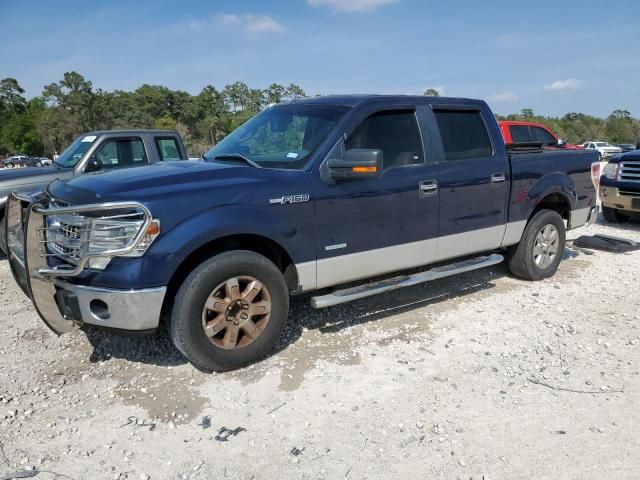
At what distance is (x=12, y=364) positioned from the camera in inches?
146

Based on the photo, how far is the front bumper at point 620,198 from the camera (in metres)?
8.41

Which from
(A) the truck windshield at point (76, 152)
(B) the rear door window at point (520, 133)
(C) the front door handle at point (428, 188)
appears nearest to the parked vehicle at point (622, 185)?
(B) the rear door window at point (520, 133)

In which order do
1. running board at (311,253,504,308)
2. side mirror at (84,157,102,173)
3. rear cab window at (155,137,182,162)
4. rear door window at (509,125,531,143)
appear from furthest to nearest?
1. rear door window at (509,125,531,143)
2. rear cab window at (155,137,182,162)
3. side mirror at (84,157,102,173)
4. running board at (311,253,504,308)

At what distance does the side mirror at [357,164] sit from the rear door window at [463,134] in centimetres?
125

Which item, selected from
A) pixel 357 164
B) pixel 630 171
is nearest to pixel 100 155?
pixel 357 164

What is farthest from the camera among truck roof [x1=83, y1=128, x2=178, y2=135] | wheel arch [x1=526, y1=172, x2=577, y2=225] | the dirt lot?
truck roof [x1=83, y1=128, x2=178, y2=135]

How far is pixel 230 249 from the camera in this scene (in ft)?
11.8

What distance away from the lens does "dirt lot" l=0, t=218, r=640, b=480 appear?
2.60 metres

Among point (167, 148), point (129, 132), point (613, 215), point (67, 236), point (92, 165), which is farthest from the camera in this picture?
point (613, 215)

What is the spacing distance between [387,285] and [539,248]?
8.15 ft

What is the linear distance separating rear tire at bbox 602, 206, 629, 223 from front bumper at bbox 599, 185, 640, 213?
27 cm

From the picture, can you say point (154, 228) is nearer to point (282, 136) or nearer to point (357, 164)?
point (357, 164)

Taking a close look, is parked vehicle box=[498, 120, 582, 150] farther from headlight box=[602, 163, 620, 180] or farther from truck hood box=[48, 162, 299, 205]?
truck hood box=[48, 162, 299, 205]

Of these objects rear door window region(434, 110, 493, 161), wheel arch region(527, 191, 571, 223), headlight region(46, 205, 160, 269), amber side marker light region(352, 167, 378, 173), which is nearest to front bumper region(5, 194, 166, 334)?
headlight region(46, 205, 160, 269)
